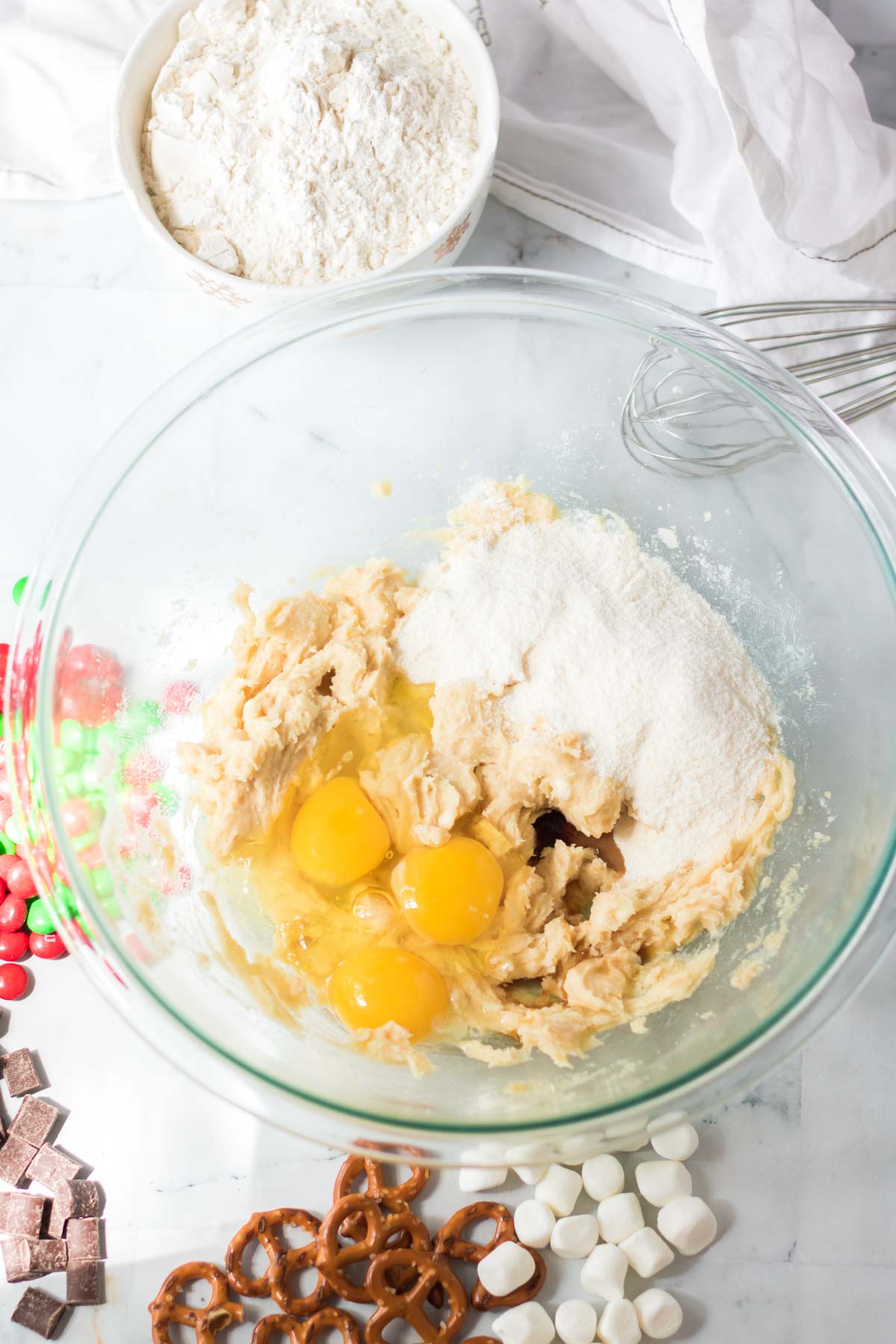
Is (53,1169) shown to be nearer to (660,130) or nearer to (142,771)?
(142,771)

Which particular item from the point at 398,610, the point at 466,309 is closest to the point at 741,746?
the point at 398,610

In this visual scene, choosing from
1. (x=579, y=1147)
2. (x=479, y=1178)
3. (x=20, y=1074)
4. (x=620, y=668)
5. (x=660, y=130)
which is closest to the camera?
(x=579, y=1147)

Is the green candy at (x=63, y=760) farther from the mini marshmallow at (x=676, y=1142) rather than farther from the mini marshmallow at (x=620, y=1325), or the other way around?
the mini marshmallow at (x=620, y=1325)

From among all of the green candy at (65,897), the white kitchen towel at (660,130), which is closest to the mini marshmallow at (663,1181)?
the green candy at (65,897)

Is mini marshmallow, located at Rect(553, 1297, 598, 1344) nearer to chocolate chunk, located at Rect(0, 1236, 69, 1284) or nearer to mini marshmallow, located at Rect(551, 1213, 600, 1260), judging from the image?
mini marshmallow, located at Rect(551, 1213, 600, 1260)

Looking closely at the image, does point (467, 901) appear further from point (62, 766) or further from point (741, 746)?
point (62, 766)

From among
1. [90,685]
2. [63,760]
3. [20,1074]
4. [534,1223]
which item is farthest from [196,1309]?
[90,685]
